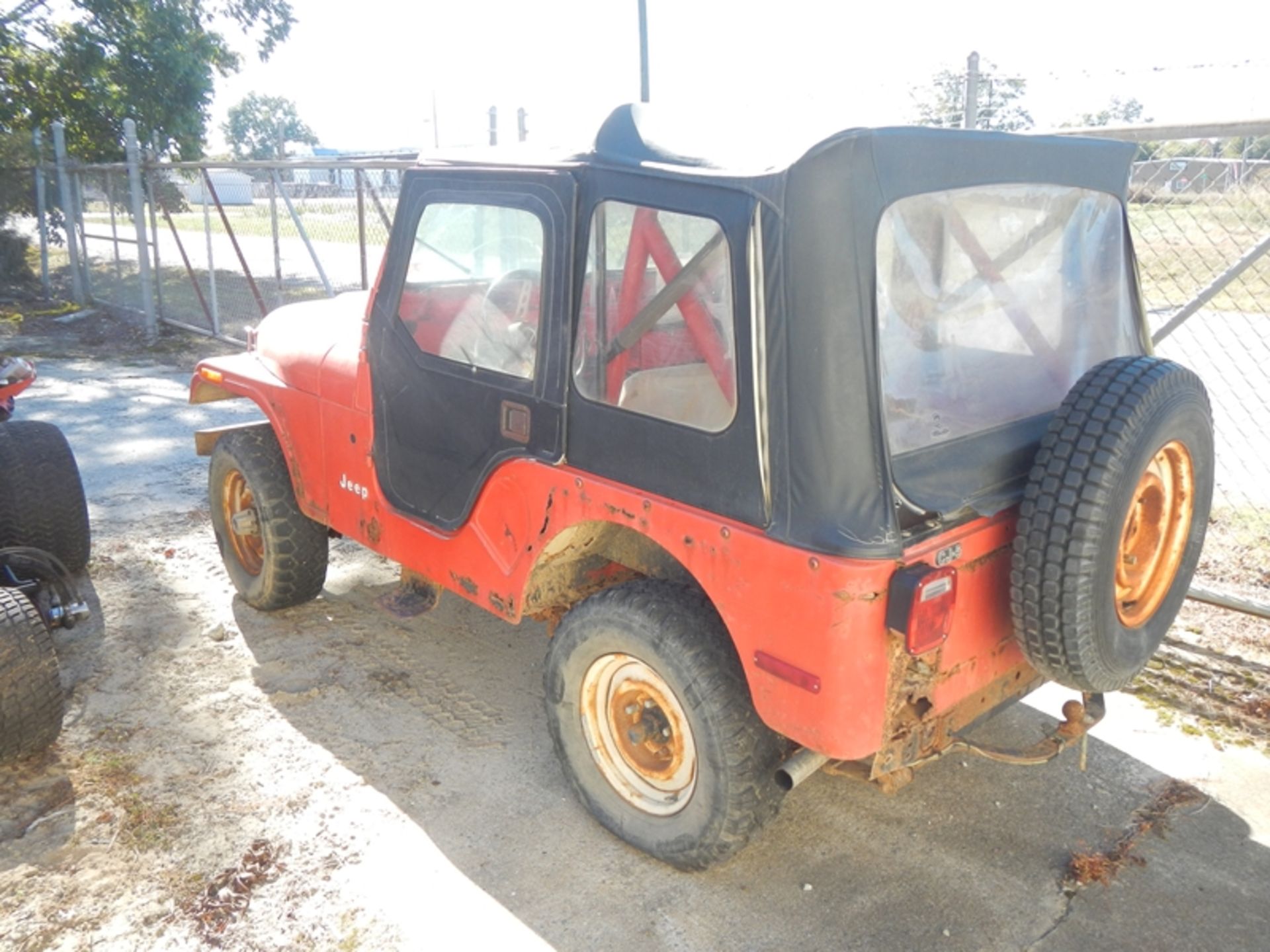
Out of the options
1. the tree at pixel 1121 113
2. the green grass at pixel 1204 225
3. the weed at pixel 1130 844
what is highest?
the tree at pixel 1121 113

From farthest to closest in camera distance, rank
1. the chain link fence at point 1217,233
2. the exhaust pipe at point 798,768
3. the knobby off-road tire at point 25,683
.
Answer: the chain link fence at point 1217,233 → the knobby off-road tire at point 25,683 → the exhaust pipe at point 798,768

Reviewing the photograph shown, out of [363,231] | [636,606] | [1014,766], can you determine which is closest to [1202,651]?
[1014,766]

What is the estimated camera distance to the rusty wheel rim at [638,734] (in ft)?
9.73

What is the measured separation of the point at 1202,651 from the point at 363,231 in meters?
6.64

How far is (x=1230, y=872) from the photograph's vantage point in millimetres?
3072

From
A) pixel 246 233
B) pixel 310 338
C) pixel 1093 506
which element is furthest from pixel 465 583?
pixel 246 233

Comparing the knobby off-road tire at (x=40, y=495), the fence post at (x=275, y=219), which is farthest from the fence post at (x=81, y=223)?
the knobby off-road tire at (x=40, y=495)

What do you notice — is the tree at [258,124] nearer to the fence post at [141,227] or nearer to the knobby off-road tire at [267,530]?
the fence post at [141,227]

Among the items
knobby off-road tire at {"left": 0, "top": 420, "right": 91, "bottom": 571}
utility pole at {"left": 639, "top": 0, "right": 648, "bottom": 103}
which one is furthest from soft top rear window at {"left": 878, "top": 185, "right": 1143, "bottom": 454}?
utility pole at {"left": 639, "top": 0, "right": 648, "bottom": 103}

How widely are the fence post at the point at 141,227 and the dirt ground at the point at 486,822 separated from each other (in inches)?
332

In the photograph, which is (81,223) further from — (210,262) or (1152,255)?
(1152,255)

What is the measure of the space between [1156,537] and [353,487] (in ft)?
9.04

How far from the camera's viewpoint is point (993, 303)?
9.29 feet

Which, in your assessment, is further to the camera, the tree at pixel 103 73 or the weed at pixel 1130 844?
the tree at pixel 103 73
